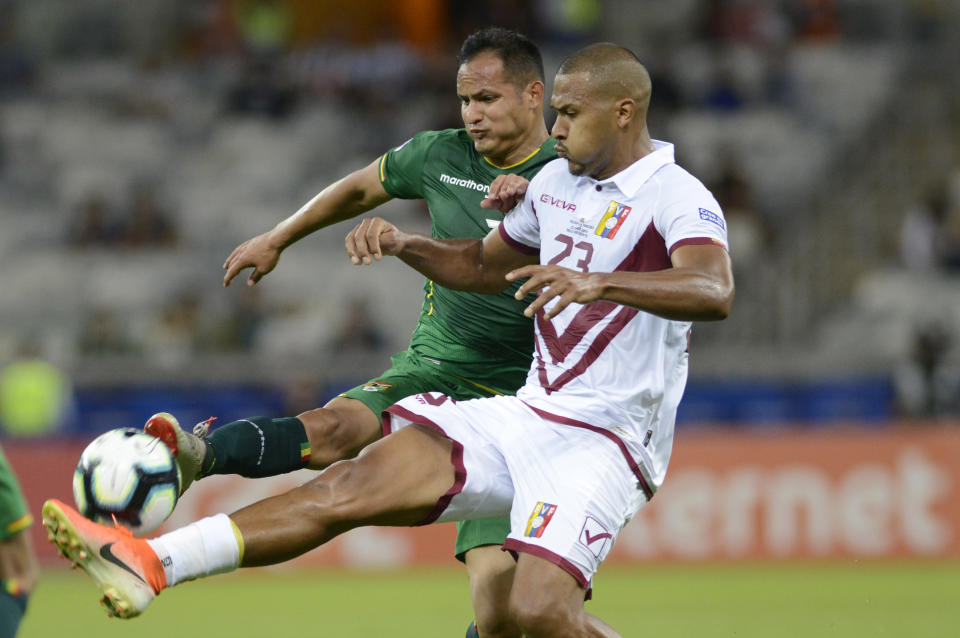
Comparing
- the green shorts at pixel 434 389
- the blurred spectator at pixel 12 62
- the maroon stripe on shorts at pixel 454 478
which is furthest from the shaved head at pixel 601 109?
the blurred spectator at pixel 12 62

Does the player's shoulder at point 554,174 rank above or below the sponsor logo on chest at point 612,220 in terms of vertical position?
above

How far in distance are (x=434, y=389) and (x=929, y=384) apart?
9.02m

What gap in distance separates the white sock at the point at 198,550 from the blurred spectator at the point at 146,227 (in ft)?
42.5

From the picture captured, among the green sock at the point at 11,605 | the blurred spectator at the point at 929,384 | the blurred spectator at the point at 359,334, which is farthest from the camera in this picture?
the blurred spectator at the point at 359,334

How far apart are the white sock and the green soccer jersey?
6.26ft

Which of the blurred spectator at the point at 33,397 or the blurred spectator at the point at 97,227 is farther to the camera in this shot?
the blurred spectator at the point at 97,227

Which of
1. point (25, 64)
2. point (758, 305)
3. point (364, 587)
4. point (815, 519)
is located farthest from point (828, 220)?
point (25, 64)

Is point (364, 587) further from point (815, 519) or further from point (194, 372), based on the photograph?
point (815, 519)

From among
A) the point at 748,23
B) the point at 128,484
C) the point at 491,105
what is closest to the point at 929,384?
the point at 748,23

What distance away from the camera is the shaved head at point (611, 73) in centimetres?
557

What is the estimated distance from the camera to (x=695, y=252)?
514 cm

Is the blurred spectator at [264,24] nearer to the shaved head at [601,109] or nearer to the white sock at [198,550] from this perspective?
the shaved head at [601,109]

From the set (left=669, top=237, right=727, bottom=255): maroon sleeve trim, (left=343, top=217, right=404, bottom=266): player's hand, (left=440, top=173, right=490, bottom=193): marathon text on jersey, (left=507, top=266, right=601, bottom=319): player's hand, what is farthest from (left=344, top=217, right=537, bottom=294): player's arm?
(left=507, top=266, right=601, bottom=319): player's hand

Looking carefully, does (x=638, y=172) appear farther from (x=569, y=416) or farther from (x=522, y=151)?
(x=522, y=151)
